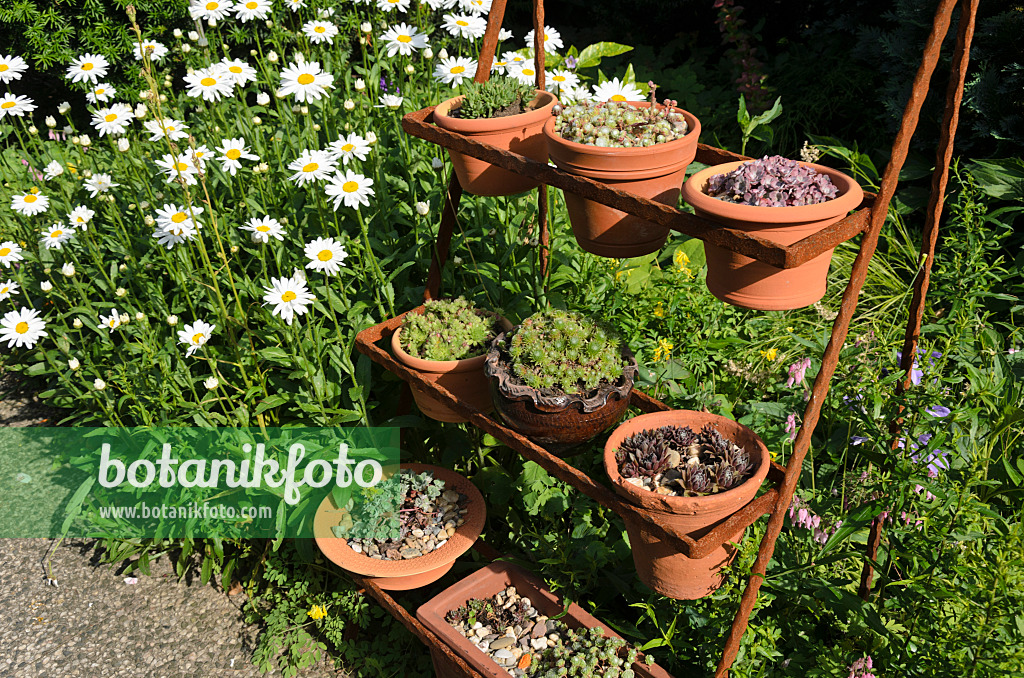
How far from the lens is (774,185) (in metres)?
1.59

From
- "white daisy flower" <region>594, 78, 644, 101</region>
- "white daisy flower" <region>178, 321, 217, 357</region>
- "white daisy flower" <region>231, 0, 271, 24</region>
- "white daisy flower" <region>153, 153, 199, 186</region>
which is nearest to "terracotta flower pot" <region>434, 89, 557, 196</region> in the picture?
"white daisy flower" <region>594, 78, 644, 101</region>

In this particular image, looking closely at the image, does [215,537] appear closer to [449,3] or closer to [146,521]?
[146,521]

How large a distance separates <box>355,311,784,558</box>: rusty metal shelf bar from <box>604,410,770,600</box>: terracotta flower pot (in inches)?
1.0

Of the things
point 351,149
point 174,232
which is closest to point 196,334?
point 174,232

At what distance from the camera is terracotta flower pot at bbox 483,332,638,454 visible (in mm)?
1974

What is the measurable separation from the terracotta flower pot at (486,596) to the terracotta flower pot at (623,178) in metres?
1.02

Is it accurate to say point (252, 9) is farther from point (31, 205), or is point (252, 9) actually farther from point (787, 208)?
point (787, 208)

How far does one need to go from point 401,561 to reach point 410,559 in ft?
0.10

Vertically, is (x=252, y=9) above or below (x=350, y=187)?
above

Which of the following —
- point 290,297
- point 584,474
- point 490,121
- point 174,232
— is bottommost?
point 584,474

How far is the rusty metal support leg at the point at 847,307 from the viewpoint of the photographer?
4.66 feet

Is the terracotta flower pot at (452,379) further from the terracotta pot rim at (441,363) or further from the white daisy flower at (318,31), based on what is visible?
the white daisy flower at (318,31)

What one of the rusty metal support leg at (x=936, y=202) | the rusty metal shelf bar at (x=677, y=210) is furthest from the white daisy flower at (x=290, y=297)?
the rusty metal support leg at (x=936, y=202)

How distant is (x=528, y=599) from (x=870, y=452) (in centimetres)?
107
